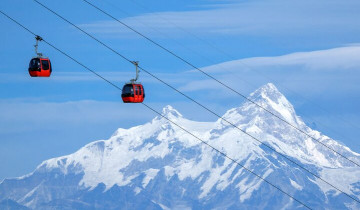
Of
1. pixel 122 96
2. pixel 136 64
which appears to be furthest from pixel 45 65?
pixel 136 64

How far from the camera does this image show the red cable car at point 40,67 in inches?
3932

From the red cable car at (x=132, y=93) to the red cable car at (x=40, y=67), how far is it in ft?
27.1

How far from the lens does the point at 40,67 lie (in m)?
100

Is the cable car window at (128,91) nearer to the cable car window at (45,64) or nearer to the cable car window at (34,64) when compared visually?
the cable car window at (45,64)

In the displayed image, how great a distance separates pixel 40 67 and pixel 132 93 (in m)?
10.1

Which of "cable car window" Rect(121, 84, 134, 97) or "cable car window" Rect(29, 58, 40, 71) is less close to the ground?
"cable car window" Rect(29, 58, 40, 71)

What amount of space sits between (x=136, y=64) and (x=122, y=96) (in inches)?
535

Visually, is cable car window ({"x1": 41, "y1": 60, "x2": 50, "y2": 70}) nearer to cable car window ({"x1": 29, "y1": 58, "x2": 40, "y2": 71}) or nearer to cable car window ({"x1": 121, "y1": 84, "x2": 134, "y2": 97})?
cable car window ({"x1": 29, "y1": 58, "x2": 40, "y2": 71})

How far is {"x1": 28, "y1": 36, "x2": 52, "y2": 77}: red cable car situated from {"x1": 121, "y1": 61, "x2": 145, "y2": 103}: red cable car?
825 cm

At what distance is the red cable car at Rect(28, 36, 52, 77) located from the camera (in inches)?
3932

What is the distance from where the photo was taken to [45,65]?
10075cm

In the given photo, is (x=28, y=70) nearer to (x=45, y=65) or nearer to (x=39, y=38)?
(x=45, y=65)

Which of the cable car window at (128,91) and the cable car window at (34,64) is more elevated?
the cable car window at (34,64)

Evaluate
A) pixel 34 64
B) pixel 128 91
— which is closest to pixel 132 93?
pixel 128 91
